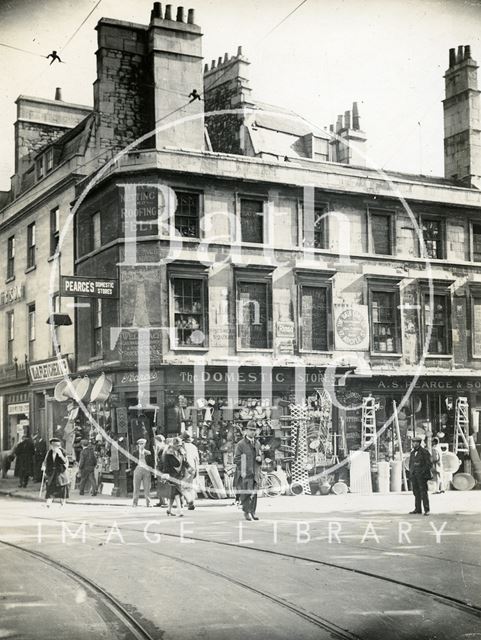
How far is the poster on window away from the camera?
21391mm

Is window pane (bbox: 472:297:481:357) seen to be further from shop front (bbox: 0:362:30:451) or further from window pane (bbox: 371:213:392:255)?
shop front (bbox: 0:362:30:451)

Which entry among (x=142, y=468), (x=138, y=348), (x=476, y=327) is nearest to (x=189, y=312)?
(x=138, y=348)

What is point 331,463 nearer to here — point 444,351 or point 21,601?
point 444,351

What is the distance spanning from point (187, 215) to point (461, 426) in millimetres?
8901

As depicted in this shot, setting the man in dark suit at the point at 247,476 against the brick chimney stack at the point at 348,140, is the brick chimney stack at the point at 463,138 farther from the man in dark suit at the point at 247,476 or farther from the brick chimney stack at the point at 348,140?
the man in dark suit at the point at 247,476

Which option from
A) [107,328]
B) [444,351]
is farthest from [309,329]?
[107,328]

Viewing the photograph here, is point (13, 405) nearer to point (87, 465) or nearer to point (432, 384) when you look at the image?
point (87, 465)

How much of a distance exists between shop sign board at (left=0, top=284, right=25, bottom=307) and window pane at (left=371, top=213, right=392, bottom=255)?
37.1ft

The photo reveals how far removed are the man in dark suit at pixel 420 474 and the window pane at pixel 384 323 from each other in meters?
6.89

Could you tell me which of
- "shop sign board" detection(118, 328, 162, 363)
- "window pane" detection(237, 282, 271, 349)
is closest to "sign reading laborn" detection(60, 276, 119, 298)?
"shop sign board" detection(118, 328, 162, 363)

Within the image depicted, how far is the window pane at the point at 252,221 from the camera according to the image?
823 inches

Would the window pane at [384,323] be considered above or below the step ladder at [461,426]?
above

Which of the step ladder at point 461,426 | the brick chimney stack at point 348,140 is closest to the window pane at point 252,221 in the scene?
the step ladder at point 461,426

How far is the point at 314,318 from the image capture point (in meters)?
21.3
